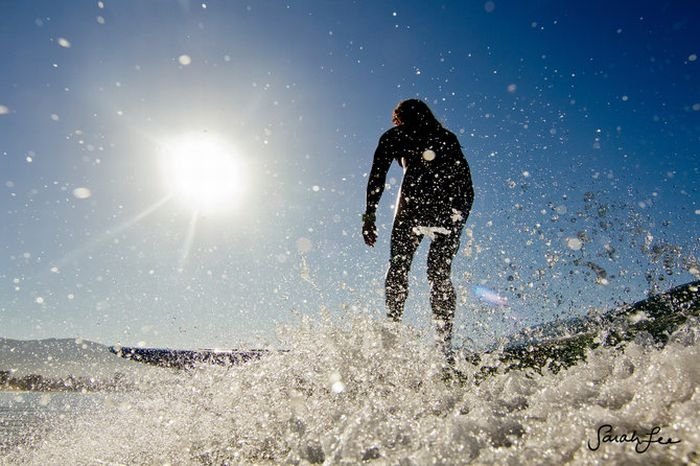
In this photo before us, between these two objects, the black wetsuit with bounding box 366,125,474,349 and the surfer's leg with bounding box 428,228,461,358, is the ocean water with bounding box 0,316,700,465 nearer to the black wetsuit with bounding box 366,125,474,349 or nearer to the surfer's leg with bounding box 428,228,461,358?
the surfer's leg with bounding box 428,228,461,358

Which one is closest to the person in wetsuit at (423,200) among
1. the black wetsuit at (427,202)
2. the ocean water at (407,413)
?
the black wetsuit at (427,202)

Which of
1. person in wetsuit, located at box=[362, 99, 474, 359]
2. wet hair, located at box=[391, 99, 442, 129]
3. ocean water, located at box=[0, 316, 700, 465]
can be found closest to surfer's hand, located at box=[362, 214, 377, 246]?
person in wetsuit, located at box=[362, 99, 474, 359]

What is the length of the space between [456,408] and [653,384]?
0.59 m

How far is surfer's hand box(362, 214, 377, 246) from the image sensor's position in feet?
13.1

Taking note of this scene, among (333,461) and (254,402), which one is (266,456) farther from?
(254,402)

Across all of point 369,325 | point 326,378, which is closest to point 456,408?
point 326,378

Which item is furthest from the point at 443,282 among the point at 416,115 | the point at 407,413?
the point at 407,413

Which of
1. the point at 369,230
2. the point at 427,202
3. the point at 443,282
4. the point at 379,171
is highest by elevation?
the point at 379,171

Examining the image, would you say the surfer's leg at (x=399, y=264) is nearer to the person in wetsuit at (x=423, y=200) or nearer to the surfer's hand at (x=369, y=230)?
the person in wetsuit at (x=423, y=200)

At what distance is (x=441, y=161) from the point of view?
392 centimetres

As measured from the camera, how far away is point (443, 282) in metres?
3.51

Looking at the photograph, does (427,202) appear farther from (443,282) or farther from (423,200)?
(443,282)

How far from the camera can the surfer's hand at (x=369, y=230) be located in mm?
3996

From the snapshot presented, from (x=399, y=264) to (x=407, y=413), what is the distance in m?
2.30
